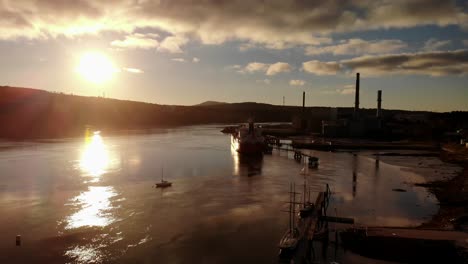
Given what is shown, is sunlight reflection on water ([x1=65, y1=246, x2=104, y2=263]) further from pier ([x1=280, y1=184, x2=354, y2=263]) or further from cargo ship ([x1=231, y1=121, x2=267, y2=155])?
cargo ship ([x1=231, y1=121, x2=267, y2=155])

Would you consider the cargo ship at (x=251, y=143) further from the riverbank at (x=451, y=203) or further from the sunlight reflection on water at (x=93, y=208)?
the sunlight reflection on water at (x=93, y=208)

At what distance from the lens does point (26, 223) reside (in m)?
28.8

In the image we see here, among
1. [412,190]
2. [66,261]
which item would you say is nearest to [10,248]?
[66,261]

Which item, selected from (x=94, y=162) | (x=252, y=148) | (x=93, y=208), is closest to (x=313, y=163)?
(x=252, y=148)

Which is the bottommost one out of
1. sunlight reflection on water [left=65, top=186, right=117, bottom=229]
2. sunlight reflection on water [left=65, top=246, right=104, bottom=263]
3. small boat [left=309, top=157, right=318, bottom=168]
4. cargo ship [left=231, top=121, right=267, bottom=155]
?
sunlight reflection on water [left=65, top=246, right=104, bottom=263]

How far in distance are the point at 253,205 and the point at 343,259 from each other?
46.4ft

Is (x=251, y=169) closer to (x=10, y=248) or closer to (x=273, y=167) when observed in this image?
(x=273, y=167)

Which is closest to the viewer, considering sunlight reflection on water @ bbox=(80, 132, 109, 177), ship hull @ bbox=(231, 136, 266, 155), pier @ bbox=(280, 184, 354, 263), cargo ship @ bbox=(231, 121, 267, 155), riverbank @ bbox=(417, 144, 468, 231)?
pier @ bbox=(280, 184, 354, 263)

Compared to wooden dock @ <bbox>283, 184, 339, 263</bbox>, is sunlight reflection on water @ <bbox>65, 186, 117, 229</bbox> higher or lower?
lower

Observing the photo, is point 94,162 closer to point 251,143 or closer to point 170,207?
point 251,143

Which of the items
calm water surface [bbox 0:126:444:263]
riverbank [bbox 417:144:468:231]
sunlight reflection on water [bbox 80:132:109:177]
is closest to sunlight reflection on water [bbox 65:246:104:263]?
calm water surface [bbox 0:126:444:263]

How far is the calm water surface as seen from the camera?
2353cm

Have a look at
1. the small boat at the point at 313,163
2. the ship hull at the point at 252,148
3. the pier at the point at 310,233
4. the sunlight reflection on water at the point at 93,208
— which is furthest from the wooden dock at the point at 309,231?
the ship hull at the point at 252,148

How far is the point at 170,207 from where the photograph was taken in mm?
34062
